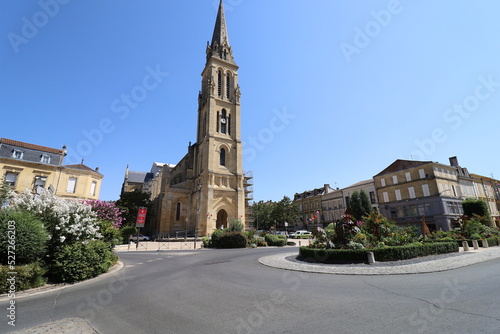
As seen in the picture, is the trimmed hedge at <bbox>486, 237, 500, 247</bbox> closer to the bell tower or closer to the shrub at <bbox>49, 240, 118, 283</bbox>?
the shrub at <bbox>49, 240, 118, 283</bbox>

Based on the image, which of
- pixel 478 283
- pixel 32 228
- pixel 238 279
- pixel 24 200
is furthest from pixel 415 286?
pixel 24 200

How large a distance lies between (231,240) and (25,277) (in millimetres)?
15268

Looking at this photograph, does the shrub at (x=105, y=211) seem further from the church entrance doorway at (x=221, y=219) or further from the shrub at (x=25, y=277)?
the church entrance doorway at (x=221, y=219)

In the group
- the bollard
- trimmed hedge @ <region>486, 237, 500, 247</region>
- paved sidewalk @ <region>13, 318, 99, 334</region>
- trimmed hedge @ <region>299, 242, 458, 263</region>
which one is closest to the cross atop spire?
trimmed hedge @ <region>299, 242, 458, 263</region>

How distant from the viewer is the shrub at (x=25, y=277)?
5953mm

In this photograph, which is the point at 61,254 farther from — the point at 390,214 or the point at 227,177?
the point at 390,214

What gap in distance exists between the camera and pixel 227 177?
35156 millimetres

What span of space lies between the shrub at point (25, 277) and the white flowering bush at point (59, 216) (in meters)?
1.03

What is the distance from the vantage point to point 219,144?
3619 cm

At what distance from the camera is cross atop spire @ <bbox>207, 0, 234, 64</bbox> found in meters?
42.2

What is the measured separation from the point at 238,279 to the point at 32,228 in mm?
6608

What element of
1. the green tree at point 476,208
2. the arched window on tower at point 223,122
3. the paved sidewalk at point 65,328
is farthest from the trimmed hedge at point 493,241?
the arched window on tower at point 223,122

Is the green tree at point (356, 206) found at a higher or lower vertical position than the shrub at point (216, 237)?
higher

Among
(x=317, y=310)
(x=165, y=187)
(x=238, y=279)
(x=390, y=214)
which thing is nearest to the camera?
(x=317, y=310)
